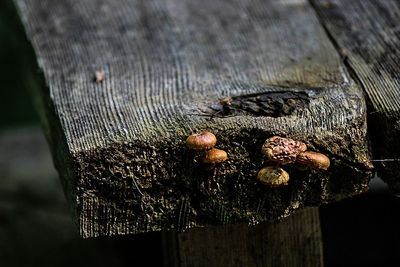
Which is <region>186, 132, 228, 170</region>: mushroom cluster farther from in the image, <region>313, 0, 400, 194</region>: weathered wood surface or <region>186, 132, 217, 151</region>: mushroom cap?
<region>313, 0, 400, 194</region>: weathered wood surface

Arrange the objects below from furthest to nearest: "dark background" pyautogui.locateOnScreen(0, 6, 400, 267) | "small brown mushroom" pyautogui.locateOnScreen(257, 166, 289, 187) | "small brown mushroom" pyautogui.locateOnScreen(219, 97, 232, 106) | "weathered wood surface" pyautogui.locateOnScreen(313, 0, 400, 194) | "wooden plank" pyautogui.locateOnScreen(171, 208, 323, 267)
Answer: "dark background" pyautogui.locateOnScreen(0, 6, 400, 267) → "wooden plank" pyautogui.locateOnScreen(171, 208, 323, 267) → "small brown mushroom" pyautogui.locateOnScreen(219, 97, 232, 106) → "weathered wood surface" pyautogui.locateOnScreen(313, 0, 400, 194) → "small brown mushroom" pyautogui.locateOnScreen(257, 166, 289, 187)

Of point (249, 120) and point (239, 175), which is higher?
point (249, 120)

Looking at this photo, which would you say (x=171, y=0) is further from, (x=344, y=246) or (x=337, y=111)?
(x=344, y=246)

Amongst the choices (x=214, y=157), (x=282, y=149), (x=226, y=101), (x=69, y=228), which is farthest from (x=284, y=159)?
(x=69, y=228)

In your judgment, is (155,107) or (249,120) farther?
(155,107)

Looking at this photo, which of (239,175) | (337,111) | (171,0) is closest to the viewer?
(239,175)

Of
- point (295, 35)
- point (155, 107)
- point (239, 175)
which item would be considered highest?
point (295, 35)

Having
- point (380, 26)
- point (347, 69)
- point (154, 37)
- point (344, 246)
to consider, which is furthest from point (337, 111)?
point (344, 246)

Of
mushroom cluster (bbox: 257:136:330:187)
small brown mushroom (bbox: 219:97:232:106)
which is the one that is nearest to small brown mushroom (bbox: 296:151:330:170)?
mushroom cluster (bbox: 257:136:330:187)

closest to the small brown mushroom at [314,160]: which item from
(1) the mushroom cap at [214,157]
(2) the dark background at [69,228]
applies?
(1) the mushroom cap at [214,157]
